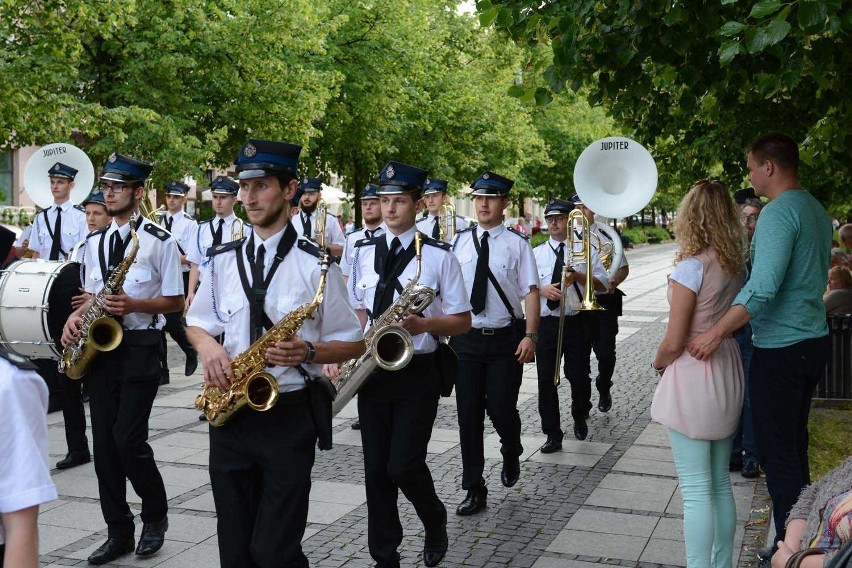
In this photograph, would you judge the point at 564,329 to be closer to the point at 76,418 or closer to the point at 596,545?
the point at 596,545

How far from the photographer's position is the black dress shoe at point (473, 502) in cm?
693

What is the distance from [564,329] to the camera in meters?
9.49

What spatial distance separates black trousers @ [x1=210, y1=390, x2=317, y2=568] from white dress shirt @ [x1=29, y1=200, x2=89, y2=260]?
6768mm

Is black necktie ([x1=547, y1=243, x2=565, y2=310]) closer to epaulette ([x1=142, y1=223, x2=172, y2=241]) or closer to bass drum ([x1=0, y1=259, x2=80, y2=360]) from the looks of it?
epaulette ([x1=142, y1=223, x2=172, y2=241])

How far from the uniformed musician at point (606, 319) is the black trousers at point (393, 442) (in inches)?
205

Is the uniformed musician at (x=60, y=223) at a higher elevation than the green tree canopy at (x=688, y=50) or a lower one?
lower

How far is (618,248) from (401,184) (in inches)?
206

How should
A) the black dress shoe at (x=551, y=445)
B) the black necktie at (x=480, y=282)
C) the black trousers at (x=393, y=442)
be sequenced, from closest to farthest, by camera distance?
1. the black trousers at (x=393, y=442)
2. the black necktie at (x=480, y=282)
3. the black dress shoe at (x=551, y=445)

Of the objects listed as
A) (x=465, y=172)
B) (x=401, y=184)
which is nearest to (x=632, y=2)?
(x=401, y=184)

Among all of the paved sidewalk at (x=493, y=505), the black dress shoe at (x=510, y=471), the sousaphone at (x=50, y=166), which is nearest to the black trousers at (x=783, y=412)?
the paved sidewalk at (x=493, y=505)

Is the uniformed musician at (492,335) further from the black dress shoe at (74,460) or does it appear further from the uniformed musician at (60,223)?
the uniformed musician at (60,223)

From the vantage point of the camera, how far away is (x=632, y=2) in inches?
238

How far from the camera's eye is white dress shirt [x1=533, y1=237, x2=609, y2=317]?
31.2 ft

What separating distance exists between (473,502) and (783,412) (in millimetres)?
2411
